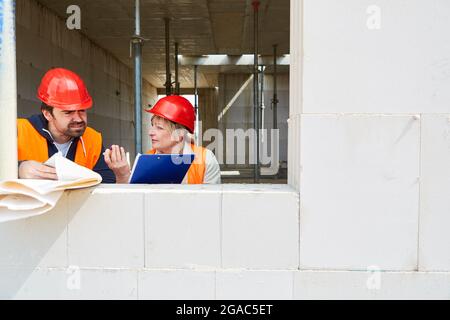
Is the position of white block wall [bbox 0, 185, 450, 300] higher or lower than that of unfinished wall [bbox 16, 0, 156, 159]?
lower

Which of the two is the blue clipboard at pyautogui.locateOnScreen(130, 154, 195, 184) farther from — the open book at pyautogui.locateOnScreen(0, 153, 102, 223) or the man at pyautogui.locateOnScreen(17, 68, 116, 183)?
the man at pyautogui.locateOnScreen(17, 68, 116, 183)

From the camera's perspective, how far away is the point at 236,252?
6.59ft

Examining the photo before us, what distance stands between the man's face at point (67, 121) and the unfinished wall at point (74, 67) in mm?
4361

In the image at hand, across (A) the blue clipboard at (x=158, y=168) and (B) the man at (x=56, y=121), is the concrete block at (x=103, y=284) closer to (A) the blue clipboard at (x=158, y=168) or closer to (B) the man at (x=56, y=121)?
(A) the blue clipboard at (x=158, y=168)

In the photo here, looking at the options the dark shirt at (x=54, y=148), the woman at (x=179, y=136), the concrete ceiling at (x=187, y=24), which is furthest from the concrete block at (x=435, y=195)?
the concrete ceiling at (x=187, y=24)

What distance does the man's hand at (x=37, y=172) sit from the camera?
2.15 metres

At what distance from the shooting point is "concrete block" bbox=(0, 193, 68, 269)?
2.04m

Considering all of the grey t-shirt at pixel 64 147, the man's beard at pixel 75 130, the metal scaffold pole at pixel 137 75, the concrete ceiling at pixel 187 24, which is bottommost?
the grey t-shirt at pixel 64 147

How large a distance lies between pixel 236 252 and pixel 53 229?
1.00 metres

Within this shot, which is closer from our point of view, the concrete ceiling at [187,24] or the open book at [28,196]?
the open book at [28,196]

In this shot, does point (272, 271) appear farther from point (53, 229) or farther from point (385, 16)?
point (385, 16)

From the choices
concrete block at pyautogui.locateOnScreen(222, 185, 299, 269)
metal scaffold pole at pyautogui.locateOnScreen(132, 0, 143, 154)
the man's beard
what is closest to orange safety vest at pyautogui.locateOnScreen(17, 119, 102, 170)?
the man's beard

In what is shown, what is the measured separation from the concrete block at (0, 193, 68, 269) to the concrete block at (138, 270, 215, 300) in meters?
0.46
